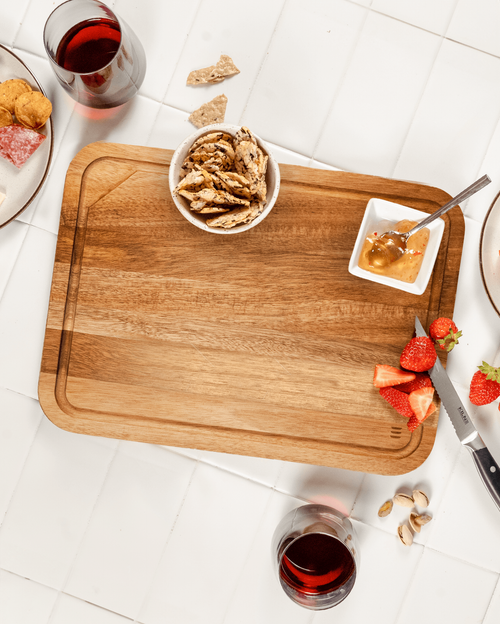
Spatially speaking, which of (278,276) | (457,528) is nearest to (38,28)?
(278,276)

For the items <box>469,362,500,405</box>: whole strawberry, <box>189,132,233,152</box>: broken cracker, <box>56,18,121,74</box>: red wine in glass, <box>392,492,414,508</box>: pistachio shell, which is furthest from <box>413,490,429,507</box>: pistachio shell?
<box>56,18,121,74</box>: red wine in glass

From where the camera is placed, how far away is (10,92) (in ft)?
3.39

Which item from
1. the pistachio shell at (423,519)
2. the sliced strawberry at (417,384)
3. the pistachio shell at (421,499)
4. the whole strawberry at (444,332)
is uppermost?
the whole strawberry at (444,332)

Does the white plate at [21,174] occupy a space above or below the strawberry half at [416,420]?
above

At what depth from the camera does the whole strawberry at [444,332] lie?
0.99 m

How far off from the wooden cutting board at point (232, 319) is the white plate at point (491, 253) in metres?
0.08

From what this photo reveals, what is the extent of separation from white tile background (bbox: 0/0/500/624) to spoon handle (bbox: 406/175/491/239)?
27 cm

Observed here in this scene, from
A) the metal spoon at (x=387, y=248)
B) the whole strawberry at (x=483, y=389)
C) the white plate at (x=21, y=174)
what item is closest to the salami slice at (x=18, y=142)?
the white plate at (x=21, y=174)

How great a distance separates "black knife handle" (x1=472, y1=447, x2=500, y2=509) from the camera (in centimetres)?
104

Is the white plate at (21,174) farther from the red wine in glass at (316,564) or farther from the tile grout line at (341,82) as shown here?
the red wine in glass at (316,564)

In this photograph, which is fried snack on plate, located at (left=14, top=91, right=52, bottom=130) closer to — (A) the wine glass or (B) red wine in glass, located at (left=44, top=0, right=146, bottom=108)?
(B) red wine in glass, located at (left=44, top=0, right=146, bottom=108)

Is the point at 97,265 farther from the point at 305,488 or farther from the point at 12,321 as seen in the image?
the point at 305,488

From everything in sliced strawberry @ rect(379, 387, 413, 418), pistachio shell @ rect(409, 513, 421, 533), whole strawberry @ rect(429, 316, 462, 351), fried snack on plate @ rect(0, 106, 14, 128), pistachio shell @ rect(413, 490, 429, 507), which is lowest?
pistachio shell @ rect(409, 513, 421, 533)

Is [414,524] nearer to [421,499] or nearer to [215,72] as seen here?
[421,499]
